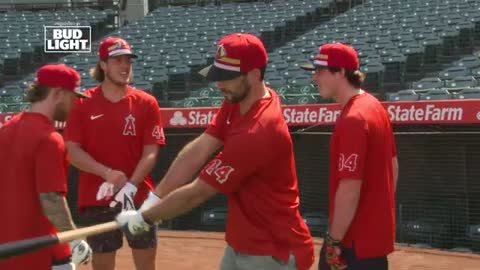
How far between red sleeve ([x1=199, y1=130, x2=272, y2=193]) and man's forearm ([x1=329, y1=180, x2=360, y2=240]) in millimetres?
585

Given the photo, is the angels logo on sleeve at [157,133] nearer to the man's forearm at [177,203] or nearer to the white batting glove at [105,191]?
the white batting glove at [105,191]

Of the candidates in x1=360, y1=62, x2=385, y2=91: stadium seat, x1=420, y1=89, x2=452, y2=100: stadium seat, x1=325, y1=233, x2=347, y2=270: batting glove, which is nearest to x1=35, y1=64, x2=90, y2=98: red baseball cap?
x1=325, y1=233, x2=347, y2=270: batting glove

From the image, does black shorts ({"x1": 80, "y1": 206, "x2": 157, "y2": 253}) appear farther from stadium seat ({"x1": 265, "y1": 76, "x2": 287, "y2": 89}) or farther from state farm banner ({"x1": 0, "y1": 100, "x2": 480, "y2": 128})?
stadium seat ({"x1": 265, "y1": 76, "x2": 287, "y2": 89})

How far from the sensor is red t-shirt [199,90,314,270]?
3672 mm

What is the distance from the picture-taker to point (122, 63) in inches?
219

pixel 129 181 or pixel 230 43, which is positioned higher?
pixel 230 43

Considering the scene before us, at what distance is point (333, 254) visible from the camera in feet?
13.8

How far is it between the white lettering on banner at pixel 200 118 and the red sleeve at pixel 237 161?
7.41 m

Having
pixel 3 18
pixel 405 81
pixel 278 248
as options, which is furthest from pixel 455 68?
pixel 3 18

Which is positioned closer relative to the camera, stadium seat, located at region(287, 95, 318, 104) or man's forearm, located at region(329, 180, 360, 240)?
man's forearm, located at region(329, 180, 360, 240)

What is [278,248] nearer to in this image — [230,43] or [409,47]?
[230,43]

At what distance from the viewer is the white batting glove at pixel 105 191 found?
5.43m

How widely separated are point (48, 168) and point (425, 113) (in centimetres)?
653

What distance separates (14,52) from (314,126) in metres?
12.6
